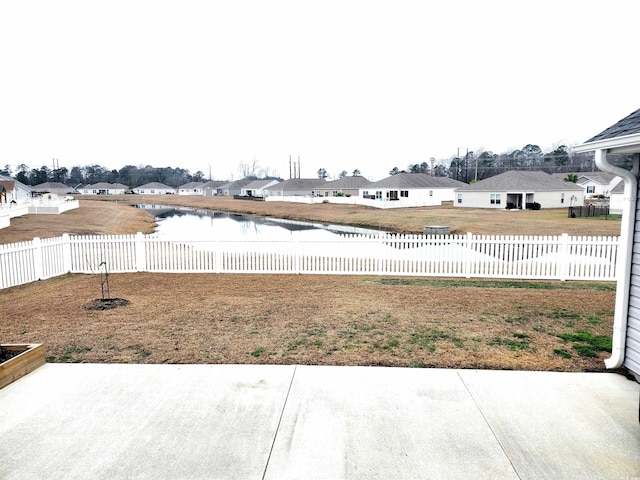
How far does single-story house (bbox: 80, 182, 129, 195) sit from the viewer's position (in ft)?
447

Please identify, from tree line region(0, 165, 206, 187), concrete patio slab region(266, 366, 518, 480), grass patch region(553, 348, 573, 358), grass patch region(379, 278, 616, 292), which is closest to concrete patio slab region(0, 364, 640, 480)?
concrete patio slab region(266, 366, 518, 480)

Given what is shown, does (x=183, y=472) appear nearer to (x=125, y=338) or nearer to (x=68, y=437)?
(x=68, y=437)

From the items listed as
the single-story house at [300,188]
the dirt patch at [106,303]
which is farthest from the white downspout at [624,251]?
the single-story house at [300,188]

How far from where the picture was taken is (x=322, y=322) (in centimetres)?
805

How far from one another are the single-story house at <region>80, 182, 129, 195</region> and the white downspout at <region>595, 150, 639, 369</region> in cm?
14916

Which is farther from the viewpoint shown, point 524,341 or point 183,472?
point 524,341

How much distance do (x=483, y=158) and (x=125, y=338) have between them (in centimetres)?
11633

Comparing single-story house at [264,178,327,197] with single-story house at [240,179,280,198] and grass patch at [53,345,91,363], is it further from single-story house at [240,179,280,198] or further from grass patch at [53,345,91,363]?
grass patch at [53,345,91,363]

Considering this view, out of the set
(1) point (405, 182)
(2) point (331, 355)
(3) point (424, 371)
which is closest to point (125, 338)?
(2) point (331, 355)

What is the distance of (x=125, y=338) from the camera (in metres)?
7.16

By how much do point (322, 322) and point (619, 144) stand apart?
5207 mm

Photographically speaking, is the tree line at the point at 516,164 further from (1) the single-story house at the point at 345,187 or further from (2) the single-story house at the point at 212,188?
(2) the single-story house at the point at 212,188

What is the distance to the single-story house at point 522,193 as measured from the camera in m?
48.8

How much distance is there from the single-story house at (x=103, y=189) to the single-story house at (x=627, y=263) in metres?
149
